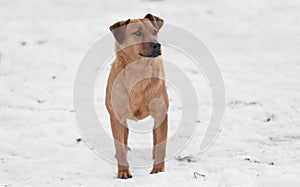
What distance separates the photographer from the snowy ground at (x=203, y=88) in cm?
418

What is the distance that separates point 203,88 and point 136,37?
2476 millimetres

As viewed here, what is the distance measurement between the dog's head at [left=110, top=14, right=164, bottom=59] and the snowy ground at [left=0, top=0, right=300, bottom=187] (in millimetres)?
1072

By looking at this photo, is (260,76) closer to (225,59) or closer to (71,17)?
(225,59)

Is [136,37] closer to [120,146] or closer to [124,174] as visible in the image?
[120,146]

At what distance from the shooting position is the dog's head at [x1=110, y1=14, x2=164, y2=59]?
3836 mm

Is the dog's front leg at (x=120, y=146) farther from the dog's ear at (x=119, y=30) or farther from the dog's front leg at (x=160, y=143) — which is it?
the dog's ear at (x=119, y=30)

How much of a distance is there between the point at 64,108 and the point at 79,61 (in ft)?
5.32

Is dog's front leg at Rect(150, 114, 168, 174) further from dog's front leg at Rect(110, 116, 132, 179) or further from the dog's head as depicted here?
the dog's head

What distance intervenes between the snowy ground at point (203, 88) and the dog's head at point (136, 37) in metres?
1.07

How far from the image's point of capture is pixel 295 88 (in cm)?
602

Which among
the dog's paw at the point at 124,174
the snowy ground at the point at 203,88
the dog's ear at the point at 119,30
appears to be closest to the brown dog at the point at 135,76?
the dog's ear at the point at 119,30

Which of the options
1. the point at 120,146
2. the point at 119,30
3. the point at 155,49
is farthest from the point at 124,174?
the point at 119,30

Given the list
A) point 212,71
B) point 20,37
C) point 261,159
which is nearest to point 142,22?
point 261,159

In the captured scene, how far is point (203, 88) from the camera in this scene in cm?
620
